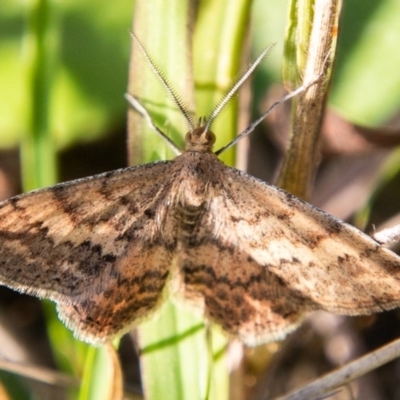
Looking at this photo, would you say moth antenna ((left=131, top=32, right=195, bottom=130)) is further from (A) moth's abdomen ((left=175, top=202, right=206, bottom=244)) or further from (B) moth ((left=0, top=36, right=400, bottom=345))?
(A) moth's abdomen ((left=175, top=202, right=206, bottom=244))

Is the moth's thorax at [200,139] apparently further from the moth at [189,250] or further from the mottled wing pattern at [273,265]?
the mottled wing pattern at [273,265]

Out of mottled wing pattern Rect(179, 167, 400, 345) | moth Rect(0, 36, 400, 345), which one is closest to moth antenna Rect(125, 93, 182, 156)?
moth Rect(0, 36, 400, 345)

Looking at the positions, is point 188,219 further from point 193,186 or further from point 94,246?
point 94,246

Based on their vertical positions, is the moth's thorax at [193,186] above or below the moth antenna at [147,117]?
below

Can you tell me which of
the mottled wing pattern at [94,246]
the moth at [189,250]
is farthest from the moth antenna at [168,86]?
the mottled wing pattern at [94,246]

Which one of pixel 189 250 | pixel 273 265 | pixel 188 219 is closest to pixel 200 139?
pixel 188 219

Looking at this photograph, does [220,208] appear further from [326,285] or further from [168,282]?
[326,285]
